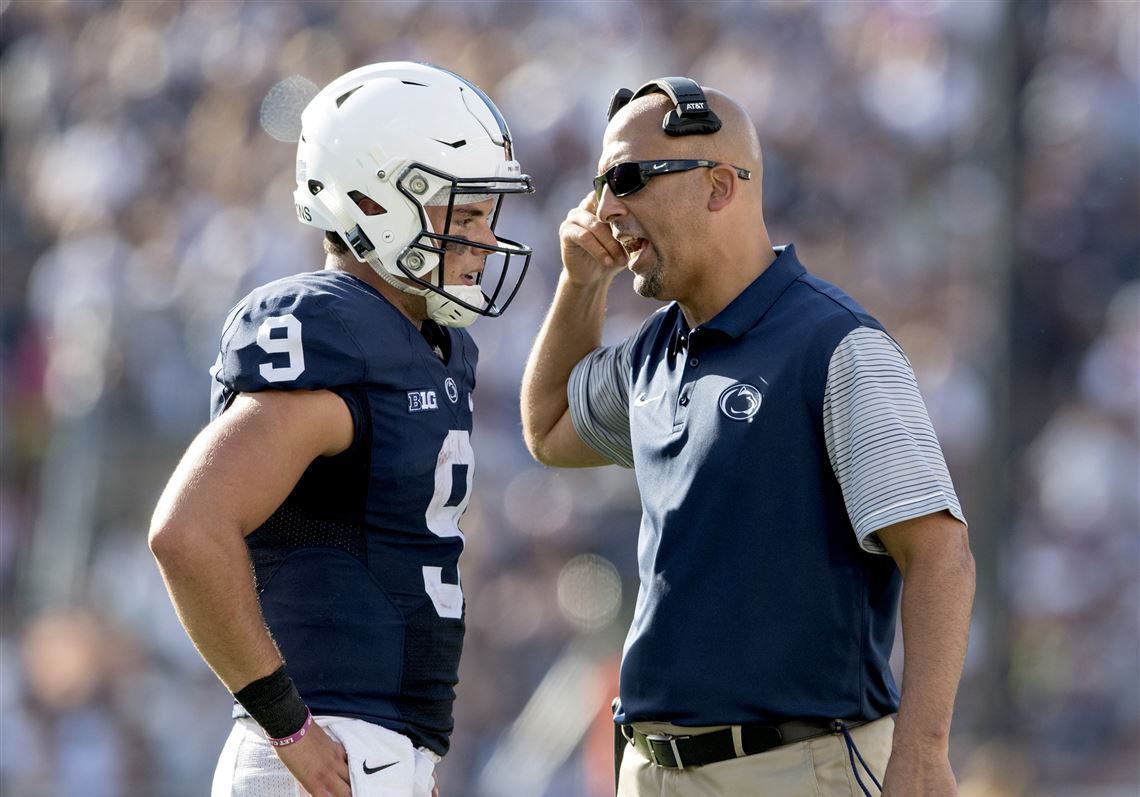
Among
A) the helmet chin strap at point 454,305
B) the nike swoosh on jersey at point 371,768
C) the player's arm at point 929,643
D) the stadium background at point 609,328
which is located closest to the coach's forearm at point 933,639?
the player's arm at point 929,643

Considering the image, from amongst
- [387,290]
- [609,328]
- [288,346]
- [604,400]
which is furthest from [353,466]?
[609,328]

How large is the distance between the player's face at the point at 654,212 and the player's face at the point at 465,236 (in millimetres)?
284

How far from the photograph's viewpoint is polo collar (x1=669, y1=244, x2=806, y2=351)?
10.5 feet

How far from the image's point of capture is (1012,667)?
23.6 ft

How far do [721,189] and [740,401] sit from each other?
510mm

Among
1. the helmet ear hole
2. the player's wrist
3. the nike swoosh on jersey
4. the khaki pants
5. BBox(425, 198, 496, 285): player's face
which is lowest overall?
the khaki pants

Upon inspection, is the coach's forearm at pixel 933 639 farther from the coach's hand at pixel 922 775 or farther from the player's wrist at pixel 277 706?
the player's wrist at pixel 277 706

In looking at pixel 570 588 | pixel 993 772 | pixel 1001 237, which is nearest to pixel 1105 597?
pixel 993 772

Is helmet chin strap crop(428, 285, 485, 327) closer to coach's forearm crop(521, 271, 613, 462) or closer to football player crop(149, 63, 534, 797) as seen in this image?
football player crop(149, 63, 534, 797)

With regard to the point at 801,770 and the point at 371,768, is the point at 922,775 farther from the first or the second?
the point at 371,768

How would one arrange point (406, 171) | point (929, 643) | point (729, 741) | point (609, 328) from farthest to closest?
1. point (609, 328)
2. point (406, 171)
3. point (729, 741)
4. point (929, 643)

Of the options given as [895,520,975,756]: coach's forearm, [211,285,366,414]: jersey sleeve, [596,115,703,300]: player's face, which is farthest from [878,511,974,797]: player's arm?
[211,285,366,414]: jersey sleeve

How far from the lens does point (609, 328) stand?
785cm

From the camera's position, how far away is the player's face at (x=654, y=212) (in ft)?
10.7
